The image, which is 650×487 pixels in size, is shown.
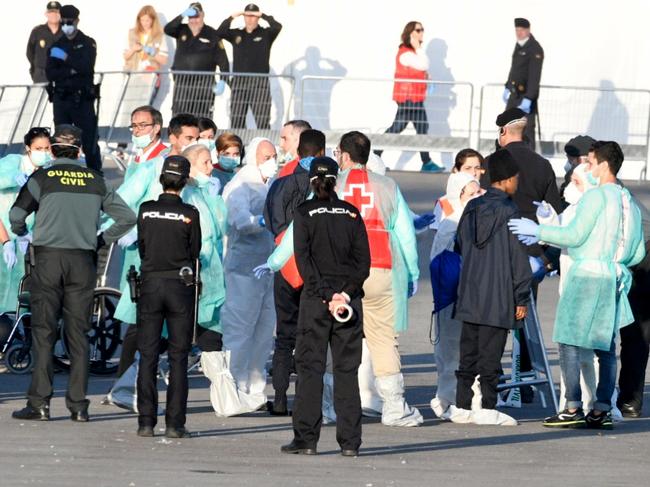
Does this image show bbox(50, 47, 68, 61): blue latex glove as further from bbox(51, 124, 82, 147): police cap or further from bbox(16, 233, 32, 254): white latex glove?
bbox(51, 124, 82, 147): police cap

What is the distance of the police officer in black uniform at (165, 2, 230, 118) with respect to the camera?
22750 mm

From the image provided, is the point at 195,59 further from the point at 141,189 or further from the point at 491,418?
the point at 491,418

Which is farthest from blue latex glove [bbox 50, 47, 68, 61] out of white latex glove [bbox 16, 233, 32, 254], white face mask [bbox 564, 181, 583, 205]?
white face mask [bbox 564, 181, 583, 205]

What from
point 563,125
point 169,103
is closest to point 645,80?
point 563,125

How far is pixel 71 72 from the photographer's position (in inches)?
821

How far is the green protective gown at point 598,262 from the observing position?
1098cm

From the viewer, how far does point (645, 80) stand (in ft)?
83.9

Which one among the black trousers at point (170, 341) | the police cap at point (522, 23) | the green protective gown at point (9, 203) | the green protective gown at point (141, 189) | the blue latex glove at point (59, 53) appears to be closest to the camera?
the black trousers at point (170, 341)

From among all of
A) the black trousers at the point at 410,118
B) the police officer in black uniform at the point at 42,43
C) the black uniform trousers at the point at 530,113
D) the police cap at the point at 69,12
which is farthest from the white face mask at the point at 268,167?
the black trousers at the point at 410,118

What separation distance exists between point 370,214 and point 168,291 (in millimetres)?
1345

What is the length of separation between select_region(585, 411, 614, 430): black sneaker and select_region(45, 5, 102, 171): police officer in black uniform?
10.7 m

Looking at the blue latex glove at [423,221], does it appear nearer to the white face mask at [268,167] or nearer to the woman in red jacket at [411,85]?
the white face mask at [268,167]

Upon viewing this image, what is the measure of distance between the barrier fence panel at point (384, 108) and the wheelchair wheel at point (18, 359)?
11.1 m

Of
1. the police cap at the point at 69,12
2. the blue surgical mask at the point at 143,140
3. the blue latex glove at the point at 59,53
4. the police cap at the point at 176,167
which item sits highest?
the police cap at the point at 69,12
